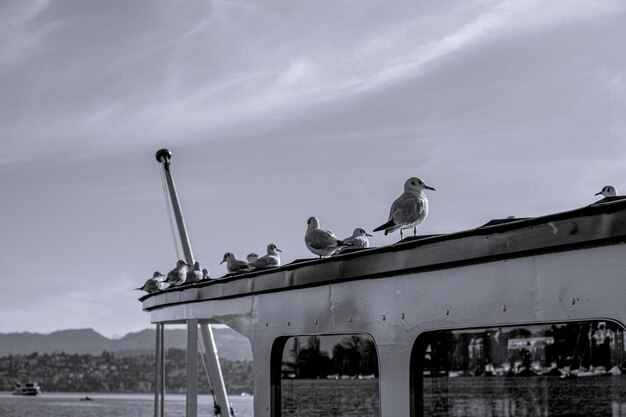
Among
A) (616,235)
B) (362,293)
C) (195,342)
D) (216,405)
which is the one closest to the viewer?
(616,235)

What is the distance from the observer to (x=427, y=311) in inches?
211

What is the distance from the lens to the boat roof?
4285 millimetres

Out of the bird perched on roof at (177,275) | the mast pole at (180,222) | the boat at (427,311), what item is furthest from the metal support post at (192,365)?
the mast pole at (180,222)

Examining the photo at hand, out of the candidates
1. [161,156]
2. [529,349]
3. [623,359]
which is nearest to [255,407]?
[529,349]

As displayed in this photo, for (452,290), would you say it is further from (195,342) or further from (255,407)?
(195,342)

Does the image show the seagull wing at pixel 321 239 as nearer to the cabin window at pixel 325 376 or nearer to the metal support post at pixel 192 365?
the cabin window at pixel 325 376

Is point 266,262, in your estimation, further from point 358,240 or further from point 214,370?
point 214,370

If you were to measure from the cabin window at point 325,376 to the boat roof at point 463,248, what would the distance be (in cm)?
45

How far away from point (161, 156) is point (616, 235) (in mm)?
11117

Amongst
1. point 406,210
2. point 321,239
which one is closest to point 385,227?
point 406,210

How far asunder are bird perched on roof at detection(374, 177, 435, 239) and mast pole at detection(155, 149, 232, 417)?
3045 mm

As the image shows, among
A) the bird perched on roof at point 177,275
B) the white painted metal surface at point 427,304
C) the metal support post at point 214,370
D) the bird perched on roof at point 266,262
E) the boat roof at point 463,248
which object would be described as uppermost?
the bird perched on roof at point 177,275

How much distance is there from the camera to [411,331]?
5461mm

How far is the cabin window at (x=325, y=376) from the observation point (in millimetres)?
6051
